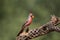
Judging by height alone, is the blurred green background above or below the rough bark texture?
above

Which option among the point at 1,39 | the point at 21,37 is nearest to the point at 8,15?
the point at 1,39

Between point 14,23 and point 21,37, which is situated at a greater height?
point 14,23

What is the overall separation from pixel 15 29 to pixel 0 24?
2.30 feet

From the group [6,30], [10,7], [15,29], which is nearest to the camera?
[15,29]

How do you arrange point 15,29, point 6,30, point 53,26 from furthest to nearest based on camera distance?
1. point 6,30
2. point 15,29
3. point 53,26

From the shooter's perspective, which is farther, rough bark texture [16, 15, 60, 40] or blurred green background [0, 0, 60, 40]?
blurred green background [0, 0, 60, 40]

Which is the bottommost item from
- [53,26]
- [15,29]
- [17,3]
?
[53,26]

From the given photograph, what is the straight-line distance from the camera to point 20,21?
6.80 m

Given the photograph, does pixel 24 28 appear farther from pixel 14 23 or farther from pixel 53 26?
pixel 14 23

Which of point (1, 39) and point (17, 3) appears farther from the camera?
point (17, 3)

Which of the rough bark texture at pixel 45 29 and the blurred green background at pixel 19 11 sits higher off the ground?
the blurred green background at pixel 19 11

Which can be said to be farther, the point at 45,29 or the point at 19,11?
the point at 19,11

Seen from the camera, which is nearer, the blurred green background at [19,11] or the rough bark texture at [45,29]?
the rough bark texture at [45,29]

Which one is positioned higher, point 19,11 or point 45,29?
point 19,11
